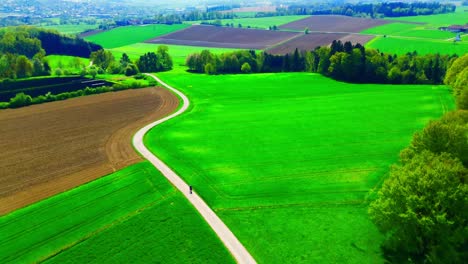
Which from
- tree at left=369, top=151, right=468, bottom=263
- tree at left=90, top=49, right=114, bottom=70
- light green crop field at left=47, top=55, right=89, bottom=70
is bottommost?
light green crop field at left=47, top=55, right=89, bottom=70

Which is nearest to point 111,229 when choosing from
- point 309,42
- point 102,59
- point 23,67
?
point 23,67

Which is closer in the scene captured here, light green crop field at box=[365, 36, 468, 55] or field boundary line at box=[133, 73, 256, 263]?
field boundary line at box=[133, 73, 256, 263]

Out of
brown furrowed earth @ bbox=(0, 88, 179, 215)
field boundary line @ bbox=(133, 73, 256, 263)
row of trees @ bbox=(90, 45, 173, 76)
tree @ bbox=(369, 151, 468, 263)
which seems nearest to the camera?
tree @ bbox=(369, 151, 468, 263)

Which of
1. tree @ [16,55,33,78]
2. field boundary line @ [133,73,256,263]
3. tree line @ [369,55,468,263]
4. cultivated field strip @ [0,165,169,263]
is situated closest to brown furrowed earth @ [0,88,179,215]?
field boundary line @ [133,73,256,263]

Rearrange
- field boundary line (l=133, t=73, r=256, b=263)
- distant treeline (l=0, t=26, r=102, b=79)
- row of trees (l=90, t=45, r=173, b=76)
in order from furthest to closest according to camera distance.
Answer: row of trees (l=90, t=45, r=173, b=76) < distant treeline (l=0, t=26, r=102, b=79) < field boundary line (l=133, t=73, r=256, b=263)

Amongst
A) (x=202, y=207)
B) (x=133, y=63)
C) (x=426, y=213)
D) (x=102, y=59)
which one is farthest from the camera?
(x=102, y=59)

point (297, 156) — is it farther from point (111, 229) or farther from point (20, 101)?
point (20, 101)

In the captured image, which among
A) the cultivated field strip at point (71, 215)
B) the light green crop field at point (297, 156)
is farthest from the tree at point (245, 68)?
the cultivated field strip at point (71, 215)

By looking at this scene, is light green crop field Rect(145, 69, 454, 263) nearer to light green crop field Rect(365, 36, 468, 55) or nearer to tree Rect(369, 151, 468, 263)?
tree Rect(369, 151, 468, 263)
